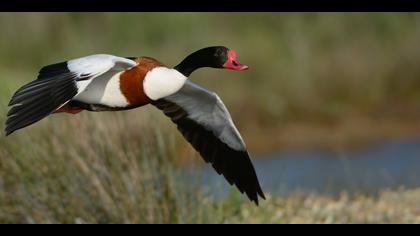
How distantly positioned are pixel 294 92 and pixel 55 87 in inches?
328

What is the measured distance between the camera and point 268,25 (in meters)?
13.0

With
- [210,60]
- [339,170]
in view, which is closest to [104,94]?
[210,60]

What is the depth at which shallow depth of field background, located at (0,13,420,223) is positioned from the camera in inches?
329

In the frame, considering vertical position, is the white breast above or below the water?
above

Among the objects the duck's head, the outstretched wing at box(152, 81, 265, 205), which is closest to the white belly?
the duck's head

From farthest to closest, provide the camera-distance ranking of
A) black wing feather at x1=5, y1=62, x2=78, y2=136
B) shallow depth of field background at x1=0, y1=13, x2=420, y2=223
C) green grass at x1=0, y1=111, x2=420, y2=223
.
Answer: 1. shallow depth of field background at x1=0, y1=13, x2=420, y2=223
2. green grass at x1=0, y1=111, x2=420, y2=223
3. black wing feather at x1=5, y1=62, x2=78, y2=136

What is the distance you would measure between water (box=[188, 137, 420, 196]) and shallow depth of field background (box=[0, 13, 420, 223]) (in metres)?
0.02

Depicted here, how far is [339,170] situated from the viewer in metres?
10.5

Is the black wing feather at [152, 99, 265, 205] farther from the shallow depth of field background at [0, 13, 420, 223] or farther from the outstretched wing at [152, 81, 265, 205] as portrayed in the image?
the shallow depth of field background at [0, 13, 420, 223]

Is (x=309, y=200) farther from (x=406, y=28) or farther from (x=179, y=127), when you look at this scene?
(x=406, y=28)

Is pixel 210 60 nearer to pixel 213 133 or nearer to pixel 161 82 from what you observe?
pixel 161 82

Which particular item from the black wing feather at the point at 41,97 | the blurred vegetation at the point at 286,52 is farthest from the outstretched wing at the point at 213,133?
the blurred vegetation at the point at 286,52
